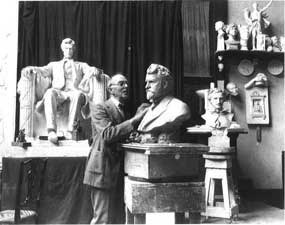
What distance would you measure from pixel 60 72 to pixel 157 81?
2354mm

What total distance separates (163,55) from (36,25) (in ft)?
5.92

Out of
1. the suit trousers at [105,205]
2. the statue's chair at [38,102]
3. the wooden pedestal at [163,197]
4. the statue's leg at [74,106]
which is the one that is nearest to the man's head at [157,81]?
the wooden pedestal at [163,197]

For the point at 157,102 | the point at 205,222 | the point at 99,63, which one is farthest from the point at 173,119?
the point at 99,63

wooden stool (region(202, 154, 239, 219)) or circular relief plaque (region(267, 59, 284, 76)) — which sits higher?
circular relief plaque (region(267, 59, 284, 76))

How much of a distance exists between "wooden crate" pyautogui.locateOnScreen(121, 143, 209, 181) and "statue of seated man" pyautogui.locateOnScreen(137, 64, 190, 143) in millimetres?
368

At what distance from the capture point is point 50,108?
4.43 meters

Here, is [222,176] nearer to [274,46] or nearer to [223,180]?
[223,180]

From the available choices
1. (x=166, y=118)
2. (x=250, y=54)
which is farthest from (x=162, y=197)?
(x=250, y=54)

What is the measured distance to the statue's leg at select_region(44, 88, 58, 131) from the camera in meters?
4.41

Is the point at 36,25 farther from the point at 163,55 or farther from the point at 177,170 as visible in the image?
the point at 177,170

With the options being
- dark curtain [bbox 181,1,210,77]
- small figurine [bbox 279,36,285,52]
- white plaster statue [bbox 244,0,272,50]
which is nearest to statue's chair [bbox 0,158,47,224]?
Result: dark curtain [bbox 181,1,210,77]

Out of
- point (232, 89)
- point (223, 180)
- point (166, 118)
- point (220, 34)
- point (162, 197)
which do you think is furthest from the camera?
point (232, 89)

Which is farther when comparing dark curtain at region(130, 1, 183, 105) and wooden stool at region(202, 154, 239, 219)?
dark curtain at region(130, 1, 183, 105)

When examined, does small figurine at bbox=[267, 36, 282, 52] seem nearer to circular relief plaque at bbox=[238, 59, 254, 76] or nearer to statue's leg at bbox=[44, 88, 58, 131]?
circular relief plaque at bbox=[238, 59, 254, 76]
